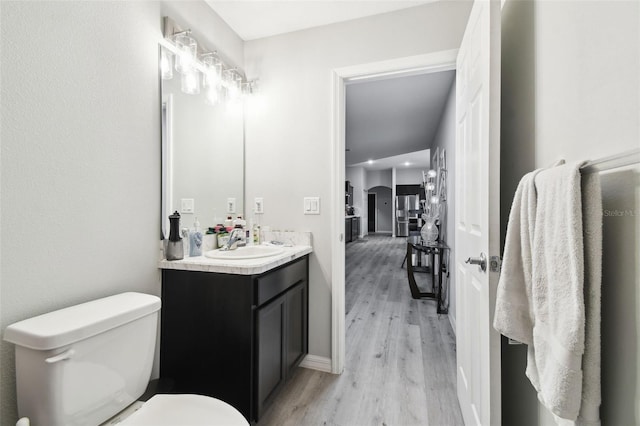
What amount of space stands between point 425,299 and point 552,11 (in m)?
3.35

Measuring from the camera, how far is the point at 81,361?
0.97 m

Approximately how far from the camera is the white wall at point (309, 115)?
2018mm

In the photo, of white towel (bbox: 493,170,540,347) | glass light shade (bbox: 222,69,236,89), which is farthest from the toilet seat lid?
glass light shade (bbox: 222,69,236,89)

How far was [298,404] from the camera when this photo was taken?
1.76 meters

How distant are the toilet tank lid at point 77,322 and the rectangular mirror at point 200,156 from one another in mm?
531

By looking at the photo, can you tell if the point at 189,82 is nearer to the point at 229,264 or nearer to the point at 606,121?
the point at 229,264

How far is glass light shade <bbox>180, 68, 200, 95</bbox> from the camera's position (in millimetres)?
1764

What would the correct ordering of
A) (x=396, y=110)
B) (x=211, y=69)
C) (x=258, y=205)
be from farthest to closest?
(x=396, y=110)
(x=258, y=205)
(x=211, y=69)

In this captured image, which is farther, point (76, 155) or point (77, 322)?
point (76, 155)

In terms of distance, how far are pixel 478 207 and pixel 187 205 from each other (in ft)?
5.29

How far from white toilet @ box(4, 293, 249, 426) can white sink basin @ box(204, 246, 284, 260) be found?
543mm

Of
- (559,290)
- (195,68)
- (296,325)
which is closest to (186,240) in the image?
(296,325)

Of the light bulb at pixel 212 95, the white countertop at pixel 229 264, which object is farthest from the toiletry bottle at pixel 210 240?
the light bulb at pixel 212 95

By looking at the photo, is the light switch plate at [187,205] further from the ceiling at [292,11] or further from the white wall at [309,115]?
the ceiling at [292,11]
